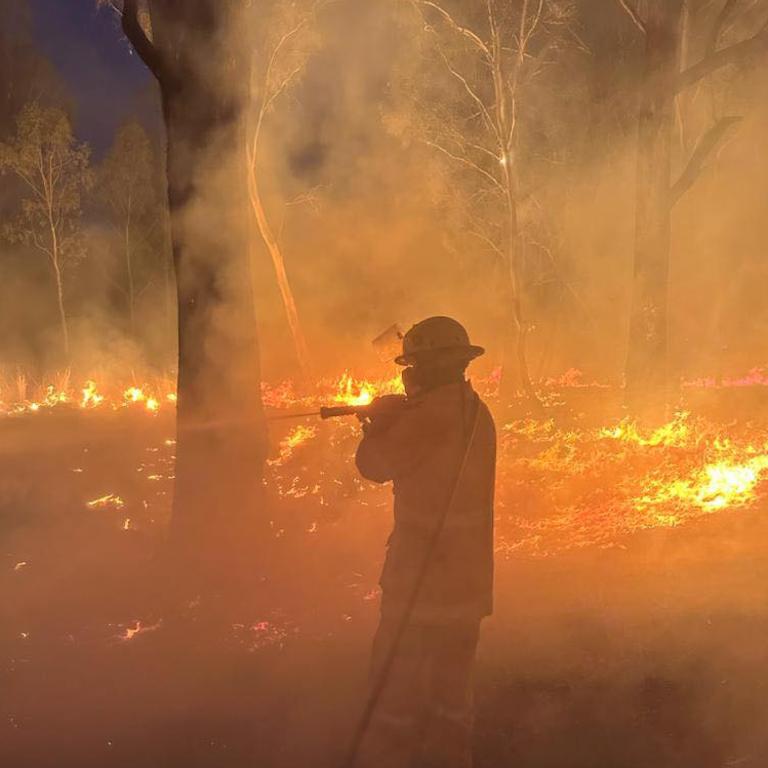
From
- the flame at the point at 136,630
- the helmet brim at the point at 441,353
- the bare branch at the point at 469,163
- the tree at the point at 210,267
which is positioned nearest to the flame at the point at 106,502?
the tree at the point at 210,267

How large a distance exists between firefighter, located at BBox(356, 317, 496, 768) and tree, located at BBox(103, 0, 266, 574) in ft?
11.1

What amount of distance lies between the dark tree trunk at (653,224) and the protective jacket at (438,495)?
7.51 metres

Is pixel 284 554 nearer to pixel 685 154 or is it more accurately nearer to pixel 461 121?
pixel 461 121

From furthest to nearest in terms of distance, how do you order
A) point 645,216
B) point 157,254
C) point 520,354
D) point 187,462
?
1. point 157,254
2. point 520,354
3. point 645,216
4. point 187,462

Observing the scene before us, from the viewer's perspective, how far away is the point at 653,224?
1027 centimetres

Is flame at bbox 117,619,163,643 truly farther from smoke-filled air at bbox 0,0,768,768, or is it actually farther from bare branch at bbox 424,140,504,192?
bare branch at bbox 424,140,504,192

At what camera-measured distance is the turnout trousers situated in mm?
3264

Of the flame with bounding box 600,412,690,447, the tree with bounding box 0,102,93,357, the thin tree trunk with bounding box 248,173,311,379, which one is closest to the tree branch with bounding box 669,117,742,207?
the flame with bounding box 600,412,690,447

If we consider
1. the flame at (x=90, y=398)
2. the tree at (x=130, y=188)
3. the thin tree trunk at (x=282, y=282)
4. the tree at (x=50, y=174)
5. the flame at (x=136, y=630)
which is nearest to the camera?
the flame at (x=136, y=630)

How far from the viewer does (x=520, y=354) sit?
13.1 meters

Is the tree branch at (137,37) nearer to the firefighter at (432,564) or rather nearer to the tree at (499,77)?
the firefighter at (432,564)

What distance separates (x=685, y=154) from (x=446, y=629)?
52.1 feet

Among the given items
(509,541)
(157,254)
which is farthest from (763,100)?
(157,254)

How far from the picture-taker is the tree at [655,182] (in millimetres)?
9984
